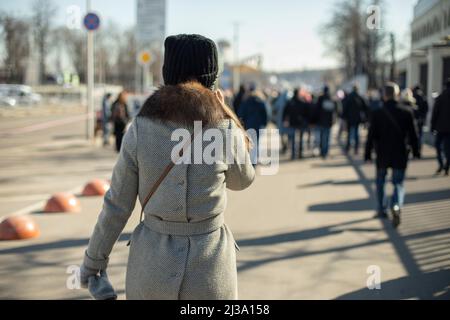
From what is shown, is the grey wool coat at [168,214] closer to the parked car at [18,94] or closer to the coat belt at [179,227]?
the coat belt at [179,227]

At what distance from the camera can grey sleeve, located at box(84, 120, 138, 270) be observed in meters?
2.69

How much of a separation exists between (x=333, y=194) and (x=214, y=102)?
9039 millimetres

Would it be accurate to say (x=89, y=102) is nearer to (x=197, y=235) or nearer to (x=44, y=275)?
(x=44, y=275)

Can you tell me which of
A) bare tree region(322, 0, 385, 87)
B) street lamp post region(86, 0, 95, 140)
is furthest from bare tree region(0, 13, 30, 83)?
street lamp post region(86, 0, 95, 140)

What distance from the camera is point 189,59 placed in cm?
275

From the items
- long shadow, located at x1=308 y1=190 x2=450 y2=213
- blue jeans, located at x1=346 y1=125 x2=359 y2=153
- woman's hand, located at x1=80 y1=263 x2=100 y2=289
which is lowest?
long shadow, located at x1=308 y1=190 x2=450 y2=213

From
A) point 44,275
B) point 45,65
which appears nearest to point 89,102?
point 44,275

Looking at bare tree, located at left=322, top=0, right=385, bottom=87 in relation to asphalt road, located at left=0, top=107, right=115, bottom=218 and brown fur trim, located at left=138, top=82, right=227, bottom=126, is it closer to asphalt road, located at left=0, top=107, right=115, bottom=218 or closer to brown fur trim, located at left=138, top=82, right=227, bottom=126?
asphalt road, located at left=0, top=107, right=115, bottom=218

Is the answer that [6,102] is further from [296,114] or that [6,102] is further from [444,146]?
[444,146]

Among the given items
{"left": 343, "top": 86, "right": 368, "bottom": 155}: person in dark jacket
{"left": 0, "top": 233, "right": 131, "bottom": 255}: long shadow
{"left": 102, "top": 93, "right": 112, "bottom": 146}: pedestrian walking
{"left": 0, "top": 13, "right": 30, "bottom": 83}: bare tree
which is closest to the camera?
{"left": 0, "top": 233, "right": 131, "bottom": 255}: long shadow

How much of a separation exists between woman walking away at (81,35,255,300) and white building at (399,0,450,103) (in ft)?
63.3

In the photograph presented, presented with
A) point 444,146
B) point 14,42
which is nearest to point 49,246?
point 444,146

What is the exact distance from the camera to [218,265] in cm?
270

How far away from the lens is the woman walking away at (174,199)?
2.64 metres
